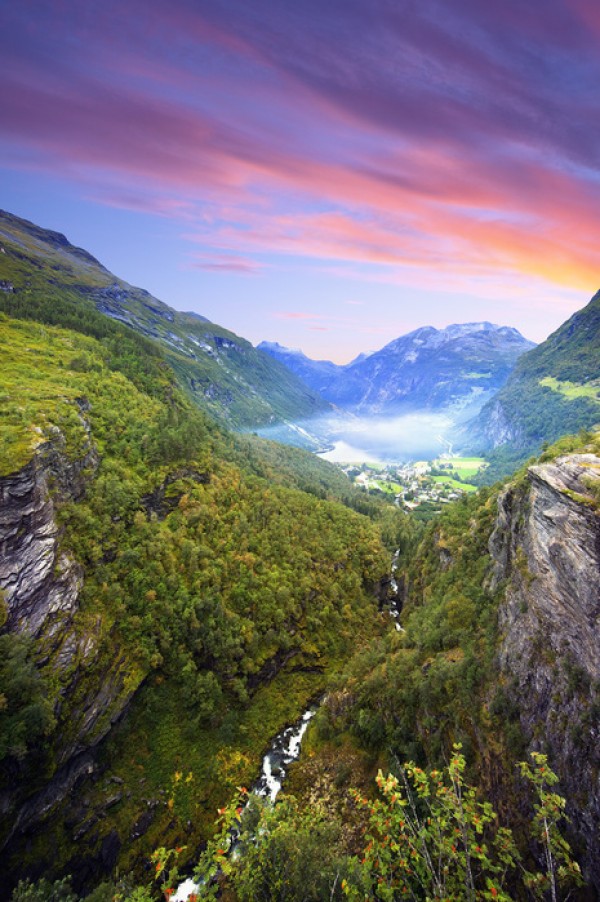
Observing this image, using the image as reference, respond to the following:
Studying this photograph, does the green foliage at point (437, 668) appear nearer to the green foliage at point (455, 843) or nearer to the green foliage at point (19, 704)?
the green foliage at point (455, 843)

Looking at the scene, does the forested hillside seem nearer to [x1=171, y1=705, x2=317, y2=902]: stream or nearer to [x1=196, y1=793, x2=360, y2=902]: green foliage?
[x1=171, y1=705, x2=317, y2=902]: stream

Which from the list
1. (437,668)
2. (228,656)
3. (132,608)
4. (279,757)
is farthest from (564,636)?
(132,608)

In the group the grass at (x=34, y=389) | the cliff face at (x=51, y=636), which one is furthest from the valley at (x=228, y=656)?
the grass at (x=34, y=389)

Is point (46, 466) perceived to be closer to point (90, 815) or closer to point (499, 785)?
point (90, 815)

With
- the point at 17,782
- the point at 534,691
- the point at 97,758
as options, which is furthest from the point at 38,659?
the point at 534,691

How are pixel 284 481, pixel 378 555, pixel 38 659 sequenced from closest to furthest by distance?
pixel 38 659, pixel 378 555, pixel 284 481
